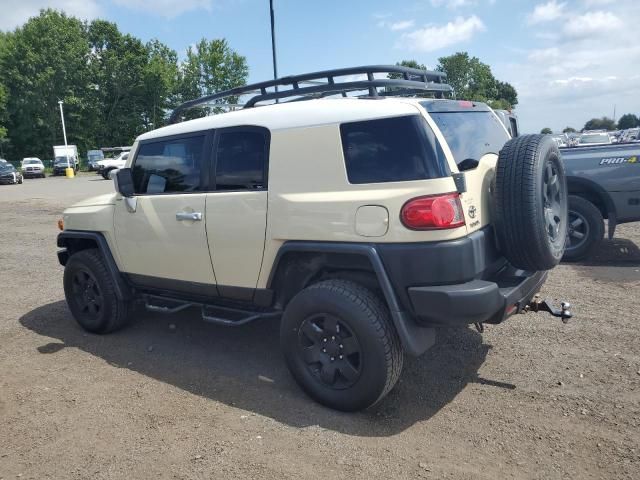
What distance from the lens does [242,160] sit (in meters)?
3.71

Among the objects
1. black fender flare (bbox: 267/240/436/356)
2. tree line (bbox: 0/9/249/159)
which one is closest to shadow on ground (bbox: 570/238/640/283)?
black fender flare (bbox: 267/240/436/356)

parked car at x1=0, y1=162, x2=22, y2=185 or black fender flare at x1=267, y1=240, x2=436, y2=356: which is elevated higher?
parked car at x1=0, y1=162, x2=22, y2=185

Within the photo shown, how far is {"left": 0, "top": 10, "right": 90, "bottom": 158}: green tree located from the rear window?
60.9 meters

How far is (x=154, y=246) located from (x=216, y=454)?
6.33 ft

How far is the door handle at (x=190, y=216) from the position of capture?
3.87 m

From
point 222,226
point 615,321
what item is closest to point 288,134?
point 222,226

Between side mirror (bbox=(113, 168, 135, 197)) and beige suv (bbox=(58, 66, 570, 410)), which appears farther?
side mirror (bbox=(113, 168, 135, 197))

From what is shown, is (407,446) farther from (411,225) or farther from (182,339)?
(182,339)

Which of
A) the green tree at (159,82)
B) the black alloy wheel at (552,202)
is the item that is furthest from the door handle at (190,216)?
the green tree at (159,82)

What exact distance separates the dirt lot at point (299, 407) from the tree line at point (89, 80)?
5720 centimetres

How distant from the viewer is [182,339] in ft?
15.5

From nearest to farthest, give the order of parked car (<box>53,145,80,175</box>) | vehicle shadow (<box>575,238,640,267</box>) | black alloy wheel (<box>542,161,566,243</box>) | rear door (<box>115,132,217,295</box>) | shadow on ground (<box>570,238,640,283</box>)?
1. black alloy wheel (<box>542,161,566,243</box>)
2. rear door (<box>115,132,217,295</box>)
3. shadow on ground (<box>570,238,640,283</box>)
4. vehicle shadow (<box>575,238,640,267</box>)
5. parked car (<box>53,145,80,175</box>)

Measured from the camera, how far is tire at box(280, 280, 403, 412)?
308 cm

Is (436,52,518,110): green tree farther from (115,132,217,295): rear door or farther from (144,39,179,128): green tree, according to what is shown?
(115,132,217,295): rear door
